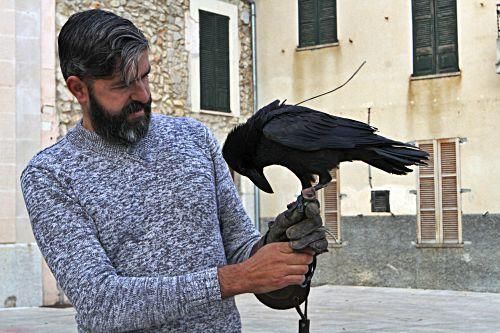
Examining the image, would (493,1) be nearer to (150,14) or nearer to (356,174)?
(356,174)

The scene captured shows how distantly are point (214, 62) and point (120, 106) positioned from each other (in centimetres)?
1275

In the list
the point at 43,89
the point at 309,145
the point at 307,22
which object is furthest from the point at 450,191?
the point at 309,145

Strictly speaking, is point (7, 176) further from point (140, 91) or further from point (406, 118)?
point (140, 91)

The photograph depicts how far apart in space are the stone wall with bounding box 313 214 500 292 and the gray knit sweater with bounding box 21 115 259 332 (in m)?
11.4

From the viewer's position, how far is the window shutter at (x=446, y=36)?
13.8 m

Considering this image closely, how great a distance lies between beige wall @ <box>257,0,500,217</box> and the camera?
13.5 meters

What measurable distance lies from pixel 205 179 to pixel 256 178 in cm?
25

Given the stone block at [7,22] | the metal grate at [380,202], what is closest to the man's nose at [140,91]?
the stone block at [7,22]

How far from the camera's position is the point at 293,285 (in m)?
2.34

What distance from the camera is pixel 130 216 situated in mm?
2430

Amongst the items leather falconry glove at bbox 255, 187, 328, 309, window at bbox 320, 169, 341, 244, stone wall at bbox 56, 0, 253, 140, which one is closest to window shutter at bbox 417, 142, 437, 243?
window at bbox 320, 169, 341, 244

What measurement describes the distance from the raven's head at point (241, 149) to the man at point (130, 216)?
0.28 feet

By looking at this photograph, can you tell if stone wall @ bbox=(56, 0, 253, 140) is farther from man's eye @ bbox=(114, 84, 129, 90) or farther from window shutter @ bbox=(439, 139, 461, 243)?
man's eye @ bbox=(114, 84, 129, 90)

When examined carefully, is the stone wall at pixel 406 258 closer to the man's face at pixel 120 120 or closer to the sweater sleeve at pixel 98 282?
the man's face at pixel 120 120
